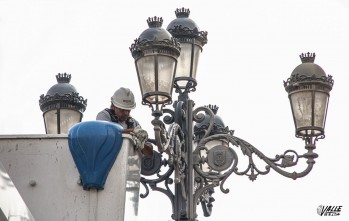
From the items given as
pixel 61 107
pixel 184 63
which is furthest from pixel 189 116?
pixel 61 107

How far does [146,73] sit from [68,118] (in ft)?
8.86

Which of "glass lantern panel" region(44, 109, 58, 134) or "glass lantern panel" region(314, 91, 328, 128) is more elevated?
"glass lantern panel" region(44, 109, 58, 134)

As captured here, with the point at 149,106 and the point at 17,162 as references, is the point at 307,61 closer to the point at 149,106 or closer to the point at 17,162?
the point at 149,106

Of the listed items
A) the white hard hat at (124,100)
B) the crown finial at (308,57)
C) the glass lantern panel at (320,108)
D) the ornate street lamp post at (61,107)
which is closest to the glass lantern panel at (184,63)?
the crown finial at (308,57)

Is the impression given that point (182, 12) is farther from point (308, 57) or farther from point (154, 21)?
point (308, 57)

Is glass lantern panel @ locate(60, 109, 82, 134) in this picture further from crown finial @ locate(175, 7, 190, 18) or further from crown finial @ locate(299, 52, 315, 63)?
crown finial @ locate(299, 52, 315, 63)

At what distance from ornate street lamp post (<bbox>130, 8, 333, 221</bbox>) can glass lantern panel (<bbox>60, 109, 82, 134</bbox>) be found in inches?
63.1

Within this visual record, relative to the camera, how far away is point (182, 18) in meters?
18.2

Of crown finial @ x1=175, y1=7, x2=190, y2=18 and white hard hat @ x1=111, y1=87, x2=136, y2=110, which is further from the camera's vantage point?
crown finial @ x1=175, y1=7, x2=190, y2=18

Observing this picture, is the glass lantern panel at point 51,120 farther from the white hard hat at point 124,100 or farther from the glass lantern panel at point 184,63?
the white hard hat at point 124,100

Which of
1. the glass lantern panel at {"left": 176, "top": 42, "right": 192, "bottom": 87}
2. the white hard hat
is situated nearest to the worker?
the white hard hat

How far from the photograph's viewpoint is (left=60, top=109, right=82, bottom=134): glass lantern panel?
1869 centimetres

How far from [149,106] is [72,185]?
74.0 inches

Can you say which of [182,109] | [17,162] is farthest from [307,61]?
[17,162]
